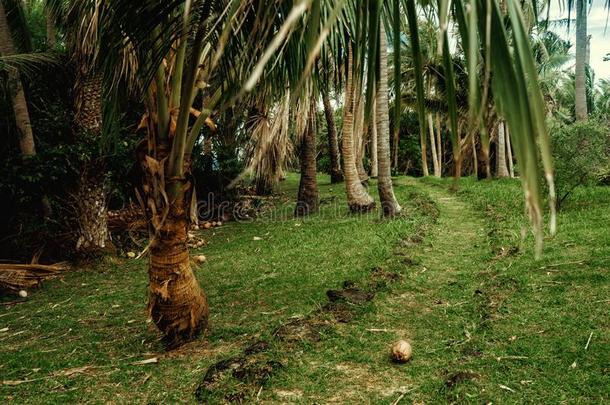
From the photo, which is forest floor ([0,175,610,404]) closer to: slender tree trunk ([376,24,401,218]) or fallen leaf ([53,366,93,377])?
fallen leaf ([53,366,93,377])

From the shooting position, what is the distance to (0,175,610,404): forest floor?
2.99 meters

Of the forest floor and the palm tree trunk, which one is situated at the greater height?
the palm tree trunk

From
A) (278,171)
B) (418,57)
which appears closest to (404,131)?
(278,171)

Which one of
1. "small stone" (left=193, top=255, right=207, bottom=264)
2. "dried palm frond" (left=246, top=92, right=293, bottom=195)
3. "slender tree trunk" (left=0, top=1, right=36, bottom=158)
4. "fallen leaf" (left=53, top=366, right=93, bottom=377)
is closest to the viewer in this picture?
"fallen leaf" (left=53, top=366, right=93, bottom=377)

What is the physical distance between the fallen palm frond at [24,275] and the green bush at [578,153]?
8720mm

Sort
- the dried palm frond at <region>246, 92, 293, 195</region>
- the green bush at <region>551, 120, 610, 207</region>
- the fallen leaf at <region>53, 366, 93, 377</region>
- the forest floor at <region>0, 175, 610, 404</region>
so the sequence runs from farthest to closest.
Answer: the dried palm frond at <region>246, 92, 293, 195</region> → the green bush at <region>551, 120, 610, 207</region> → the fallen leaf at <region>53, 366, 93, 377</region> → the forest floor at <region>0, 175, 610, 404</region>

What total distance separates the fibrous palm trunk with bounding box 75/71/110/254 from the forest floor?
26.5 inches

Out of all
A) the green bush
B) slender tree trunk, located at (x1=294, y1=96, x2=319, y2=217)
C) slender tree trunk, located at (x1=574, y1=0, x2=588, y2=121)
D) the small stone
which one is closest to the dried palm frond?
slender tree trunk, located at (x1=294, y1=96, x2=319, y2=217)

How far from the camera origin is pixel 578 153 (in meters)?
8.47

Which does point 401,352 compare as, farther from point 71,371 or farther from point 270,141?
point 270,141

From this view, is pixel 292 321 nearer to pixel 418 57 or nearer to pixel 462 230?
pixel 418 57

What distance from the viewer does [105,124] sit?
403 cm

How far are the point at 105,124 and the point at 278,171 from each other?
812cm

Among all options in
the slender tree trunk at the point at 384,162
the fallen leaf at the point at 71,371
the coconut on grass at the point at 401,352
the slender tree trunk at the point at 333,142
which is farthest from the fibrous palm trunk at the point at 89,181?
the coconut on grass at the point at 401,352
